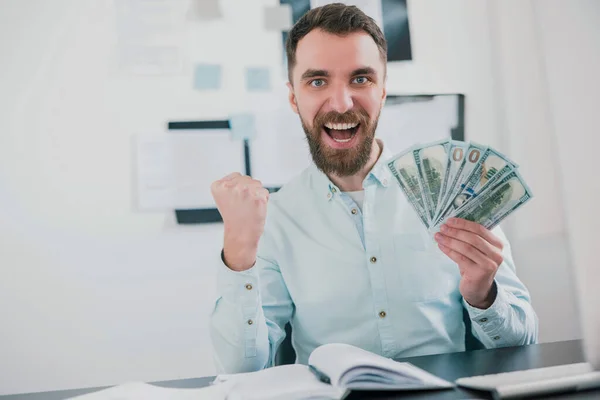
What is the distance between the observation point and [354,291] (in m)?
1.23

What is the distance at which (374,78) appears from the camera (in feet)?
4.62

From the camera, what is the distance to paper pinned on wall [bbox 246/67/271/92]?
200 centimetres

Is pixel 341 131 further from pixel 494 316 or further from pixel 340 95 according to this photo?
pixel 494 316

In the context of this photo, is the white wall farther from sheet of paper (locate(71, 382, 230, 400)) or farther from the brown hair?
the brown hair

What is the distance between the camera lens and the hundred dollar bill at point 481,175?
0.95m

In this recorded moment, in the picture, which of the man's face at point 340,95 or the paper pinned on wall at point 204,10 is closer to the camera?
the man's face at point 340,95

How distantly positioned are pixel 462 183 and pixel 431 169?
65 millimetres

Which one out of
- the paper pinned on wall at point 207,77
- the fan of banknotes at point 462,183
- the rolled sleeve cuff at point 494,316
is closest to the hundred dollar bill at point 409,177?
the fan of banknotes at point 462,183

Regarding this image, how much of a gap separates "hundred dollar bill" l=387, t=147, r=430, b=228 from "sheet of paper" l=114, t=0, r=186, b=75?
3.92 ft

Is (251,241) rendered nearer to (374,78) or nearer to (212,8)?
(374,78)

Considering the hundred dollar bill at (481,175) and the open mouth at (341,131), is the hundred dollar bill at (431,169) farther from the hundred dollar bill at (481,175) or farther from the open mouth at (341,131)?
the open mouth at (341,131)

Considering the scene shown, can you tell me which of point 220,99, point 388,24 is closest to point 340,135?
point 220,99

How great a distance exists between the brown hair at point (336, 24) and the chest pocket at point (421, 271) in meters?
0.53

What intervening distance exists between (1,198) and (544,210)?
1.94 metres
